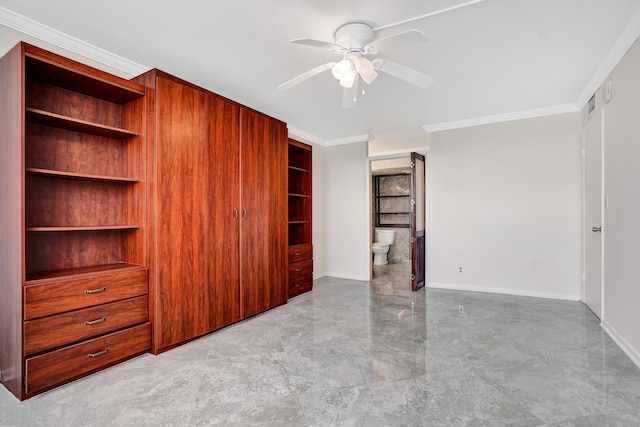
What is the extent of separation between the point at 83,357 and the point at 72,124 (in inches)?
63.8

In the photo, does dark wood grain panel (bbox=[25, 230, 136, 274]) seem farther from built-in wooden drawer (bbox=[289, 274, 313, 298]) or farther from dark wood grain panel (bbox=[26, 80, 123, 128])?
→ built-in wooden drawer (bbox=[289, 274, 313, 298])

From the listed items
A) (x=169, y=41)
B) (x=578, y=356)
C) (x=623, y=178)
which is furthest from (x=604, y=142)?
(x=169, y=41)

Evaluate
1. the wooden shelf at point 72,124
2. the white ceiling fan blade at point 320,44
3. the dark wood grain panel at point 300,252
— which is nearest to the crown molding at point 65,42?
the wooden shelf at point 72,124

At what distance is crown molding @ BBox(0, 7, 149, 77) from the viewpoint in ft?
7.19

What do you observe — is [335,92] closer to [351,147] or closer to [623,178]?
[351,147]

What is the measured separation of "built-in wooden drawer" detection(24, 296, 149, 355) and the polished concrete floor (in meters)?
0.29

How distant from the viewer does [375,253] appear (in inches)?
281

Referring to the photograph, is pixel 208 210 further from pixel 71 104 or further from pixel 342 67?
pixel 342 67

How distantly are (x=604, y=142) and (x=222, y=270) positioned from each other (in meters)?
3.83

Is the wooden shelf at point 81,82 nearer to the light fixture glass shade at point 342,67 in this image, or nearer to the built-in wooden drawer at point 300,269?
the light fixture glass shade at point 342,67

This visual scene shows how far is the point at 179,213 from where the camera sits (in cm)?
274

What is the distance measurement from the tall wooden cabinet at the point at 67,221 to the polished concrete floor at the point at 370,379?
0.81ft

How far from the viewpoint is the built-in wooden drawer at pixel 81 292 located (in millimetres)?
2000

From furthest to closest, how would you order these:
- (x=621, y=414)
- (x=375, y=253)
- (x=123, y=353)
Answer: (x=375, y=253)
(x=123, y=353)
(x=621, y=414)
